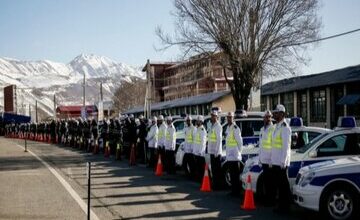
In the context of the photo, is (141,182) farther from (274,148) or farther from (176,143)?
(274,148)

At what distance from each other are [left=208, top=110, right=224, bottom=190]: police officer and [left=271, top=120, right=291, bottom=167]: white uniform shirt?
333 centimetres

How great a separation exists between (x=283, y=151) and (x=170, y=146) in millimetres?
8247

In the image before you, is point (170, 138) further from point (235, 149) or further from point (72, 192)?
point (235, 149)

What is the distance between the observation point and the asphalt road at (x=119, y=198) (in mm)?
10617

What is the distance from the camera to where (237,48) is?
109 ft

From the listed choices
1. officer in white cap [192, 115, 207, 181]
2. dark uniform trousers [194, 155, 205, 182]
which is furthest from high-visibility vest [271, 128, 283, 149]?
dark uniform trousers [194, 155, 205, 182]

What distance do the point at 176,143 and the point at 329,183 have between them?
35.6 feet

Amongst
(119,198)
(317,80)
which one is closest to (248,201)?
(119,198)

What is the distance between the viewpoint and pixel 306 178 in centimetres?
991

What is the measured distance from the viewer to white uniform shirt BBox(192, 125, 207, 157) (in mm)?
15320

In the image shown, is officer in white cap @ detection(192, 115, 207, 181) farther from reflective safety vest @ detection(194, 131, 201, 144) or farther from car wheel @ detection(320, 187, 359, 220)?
car wheel @ detection(320, 187, 359, 220)

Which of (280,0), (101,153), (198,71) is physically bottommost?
(101,153)

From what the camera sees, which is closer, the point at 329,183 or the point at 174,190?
the point at 329,183

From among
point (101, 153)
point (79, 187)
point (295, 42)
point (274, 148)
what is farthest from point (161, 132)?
point (295, 42)
